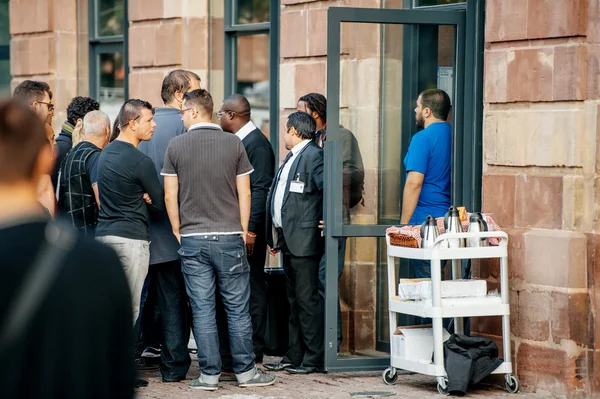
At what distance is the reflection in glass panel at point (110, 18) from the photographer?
40.8 ft

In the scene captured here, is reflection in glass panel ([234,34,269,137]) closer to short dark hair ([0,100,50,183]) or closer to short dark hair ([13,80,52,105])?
short dark hair ([13,80,52,105])

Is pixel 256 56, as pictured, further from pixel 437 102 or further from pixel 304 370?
pixel 304 370

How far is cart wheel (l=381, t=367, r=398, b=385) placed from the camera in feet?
23.7

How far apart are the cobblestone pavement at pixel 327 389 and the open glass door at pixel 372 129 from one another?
0.15 metres

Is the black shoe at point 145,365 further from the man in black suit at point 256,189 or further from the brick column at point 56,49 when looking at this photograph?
the brick column at point 56,49

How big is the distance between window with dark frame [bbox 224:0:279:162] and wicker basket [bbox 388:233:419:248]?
9.92ft

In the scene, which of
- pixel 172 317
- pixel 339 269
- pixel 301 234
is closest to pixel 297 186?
pixel 301 234

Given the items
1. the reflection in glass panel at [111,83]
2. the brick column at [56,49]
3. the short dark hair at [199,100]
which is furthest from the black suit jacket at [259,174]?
the brick column at [56,49]

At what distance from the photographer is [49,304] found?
2.26m

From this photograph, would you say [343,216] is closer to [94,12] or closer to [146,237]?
[146,237]

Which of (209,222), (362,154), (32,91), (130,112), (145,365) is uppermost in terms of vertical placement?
(32,91)

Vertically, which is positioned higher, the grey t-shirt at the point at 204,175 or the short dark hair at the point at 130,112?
the short dark hair at the point at 130,112

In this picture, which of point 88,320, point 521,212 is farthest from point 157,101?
point 88,320

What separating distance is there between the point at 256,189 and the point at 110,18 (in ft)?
17.1
